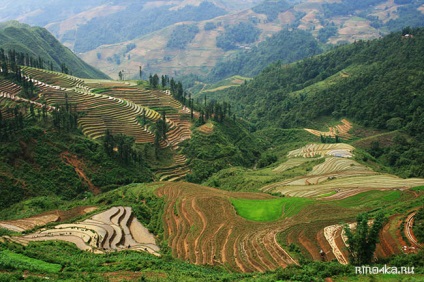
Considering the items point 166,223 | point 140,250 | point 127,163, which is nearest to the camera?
point 140,250

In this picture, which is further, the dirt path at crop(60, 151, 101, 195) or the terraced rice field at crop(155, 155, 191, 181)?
the terraced rice field at crop(155, 155, 191, 181)

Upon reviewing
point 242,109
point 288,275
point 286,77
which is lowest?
point 242,109

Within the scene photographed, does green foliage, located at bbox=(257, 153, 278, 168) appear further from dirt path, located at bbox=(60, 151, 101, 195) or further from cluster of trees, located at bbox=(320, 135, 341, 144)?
dirt path, located at bbox=(60, 151, 101, 195)

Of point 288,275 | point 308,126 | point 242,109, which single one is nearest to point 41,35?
point 242,109

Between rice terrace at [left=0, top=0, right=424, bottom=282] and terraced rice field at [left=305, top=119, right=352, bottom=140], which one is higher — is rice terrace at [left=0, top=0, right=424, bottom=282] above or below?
above

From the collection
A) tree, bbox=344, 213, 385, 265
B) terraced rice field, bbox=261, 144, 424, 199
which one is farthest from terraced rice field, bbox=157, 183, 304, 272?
terraced rice field, bbox=261, 144, 424, 199

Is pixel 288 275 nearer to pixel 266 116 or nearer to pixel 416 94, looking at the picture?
pixel 416 94
